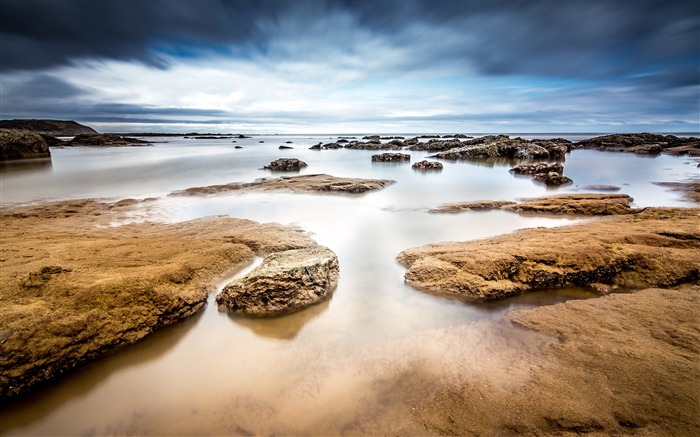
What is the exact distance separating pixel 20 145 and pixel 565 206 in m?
37.0

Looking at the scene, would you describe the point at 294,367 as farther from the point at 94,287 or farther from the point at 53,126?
the point at 53,126

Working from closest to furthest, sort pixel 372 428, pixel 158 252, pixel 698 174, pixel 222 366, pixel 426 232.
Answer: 1. pixel 372 428
2. pixel 222 366
3. pixel 158 252
4. pixel 426 232
5. pixel 698 174

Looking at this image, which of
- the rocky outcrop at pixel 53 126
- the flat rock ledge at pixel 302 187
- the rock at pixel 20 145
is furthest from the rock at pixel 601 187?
the rocky outcrop at pixel 53 126

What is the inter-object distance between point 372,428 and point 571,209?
8947 mm

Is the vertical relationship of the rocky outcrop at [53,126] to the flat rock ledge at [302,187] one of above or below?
above

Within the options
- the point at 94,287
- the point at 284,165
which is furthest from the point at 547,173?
the point at 94,287

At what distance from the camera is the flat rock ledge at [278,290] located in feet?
13.6

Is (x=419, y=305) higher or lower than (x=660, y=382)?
lower

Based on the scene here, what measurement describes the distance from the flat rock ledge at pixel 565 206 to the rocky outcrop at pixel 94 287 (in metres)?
5.36

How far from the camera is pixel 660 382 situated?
2588 millimetres

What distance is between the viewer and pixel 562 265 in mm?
4719

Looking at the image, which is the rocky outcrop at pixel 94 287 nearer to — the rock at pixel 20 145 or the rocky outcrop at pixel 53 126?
the rock at pixel 20 145

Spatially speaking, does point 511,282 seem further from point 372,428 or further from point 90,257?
point 90,257

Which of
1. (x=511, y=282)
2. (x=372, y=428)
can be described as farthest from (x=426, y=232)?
(x=372, y=428)
